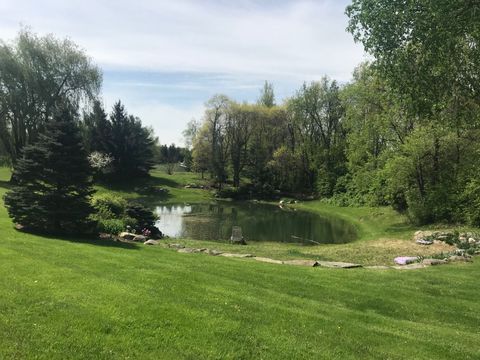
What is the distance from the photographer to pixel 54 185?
1468 centimetres

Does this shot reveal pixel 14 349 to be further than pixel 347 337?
No

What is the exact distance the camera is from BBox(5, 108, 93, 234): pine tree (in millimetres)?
14211

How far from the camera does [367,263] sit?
51.1 feet

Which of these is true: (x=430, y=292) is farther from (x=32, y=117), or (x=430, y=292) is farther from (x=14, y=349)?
(x=32, y=117)

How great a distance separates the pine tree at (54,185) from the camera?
46.6ft

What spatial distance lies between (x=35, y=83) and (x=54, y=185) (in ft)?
86.9

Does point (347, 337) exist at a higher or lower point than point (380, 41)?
lower

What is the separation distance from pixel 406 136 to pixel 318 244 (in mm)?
11060

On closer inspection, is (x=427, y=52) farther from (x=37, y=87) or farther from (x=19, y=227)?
(x=37, y=87)

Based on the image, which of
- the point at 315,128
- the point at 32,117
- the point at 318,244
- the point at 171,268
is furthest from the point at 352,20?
the point at 315,128

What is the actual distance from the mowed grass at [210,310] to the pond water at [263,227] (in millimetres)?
12076

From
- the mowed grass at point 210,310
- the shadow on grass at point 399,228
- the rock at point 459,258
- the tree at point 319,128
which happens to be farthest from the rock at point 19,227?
the tree at point 319,128

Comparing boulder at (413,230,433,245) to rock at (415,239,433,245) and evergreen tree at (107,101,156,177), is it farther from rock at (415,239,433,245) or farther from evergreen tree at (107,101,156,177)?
evergreen tree at (107,101,156,177)

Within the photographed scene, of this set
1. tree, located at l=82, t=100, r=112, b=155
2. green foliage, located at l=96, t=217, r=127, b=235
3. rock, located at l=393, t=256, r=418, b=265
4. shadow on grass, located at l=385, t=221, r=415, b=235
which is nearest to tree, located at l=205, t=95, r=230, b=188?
tree, located at l=82, t=100, r=112, b=155
